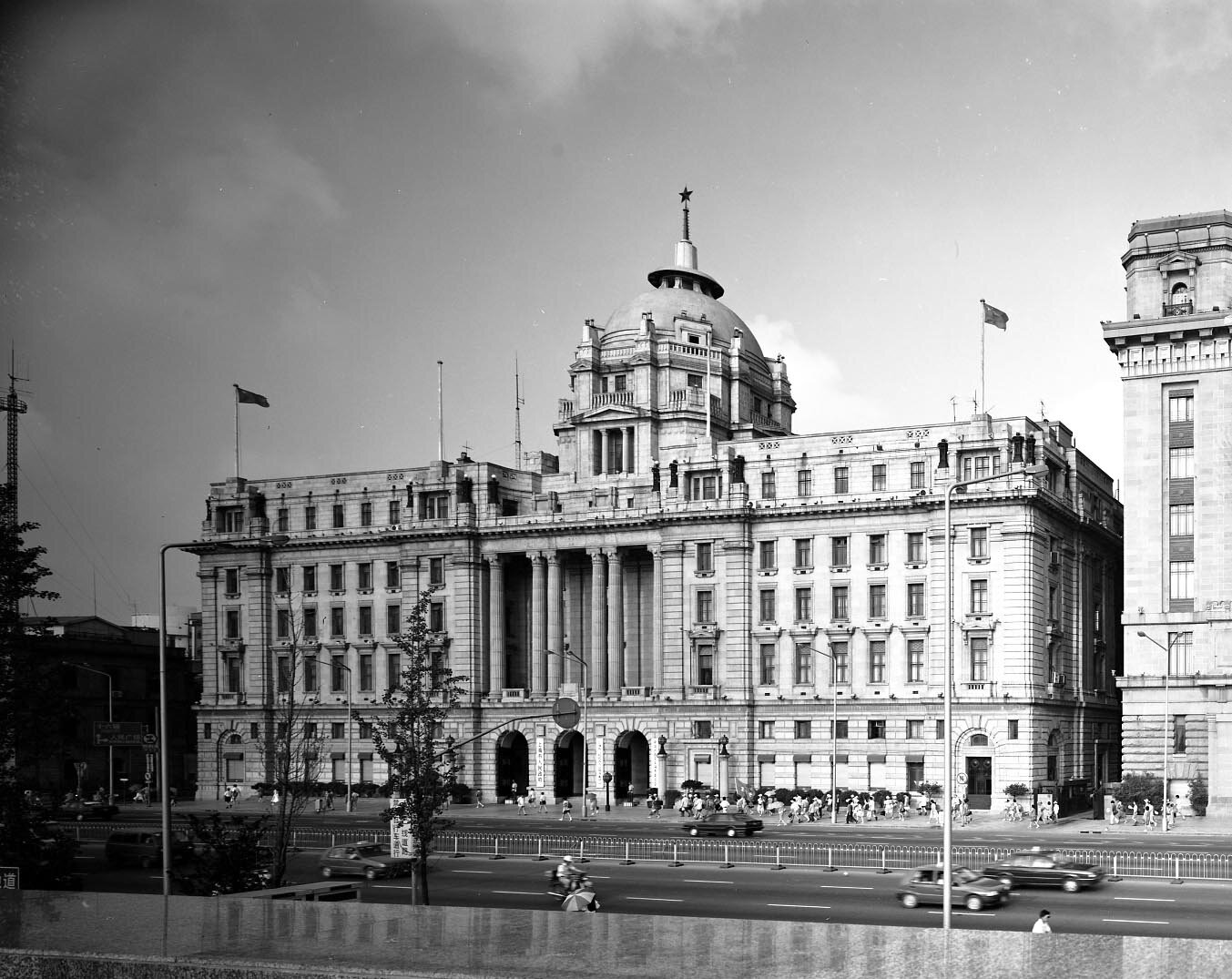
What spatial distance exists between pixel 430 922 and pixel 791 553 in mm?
82400

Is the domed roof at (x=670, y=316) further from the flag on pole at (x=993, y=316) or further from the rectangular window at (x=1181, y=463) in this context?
the rectangular window at (x=1181, y=463)

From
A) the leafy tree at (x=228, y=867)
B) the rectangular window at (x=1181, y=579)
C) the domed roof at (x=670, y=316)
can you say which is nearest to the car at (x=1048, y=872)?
the leafy tree at (x=228, y=867)

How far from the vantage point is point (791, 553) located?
9369 cm

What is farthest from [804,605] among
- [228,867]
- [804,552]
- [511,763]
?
[228,867]

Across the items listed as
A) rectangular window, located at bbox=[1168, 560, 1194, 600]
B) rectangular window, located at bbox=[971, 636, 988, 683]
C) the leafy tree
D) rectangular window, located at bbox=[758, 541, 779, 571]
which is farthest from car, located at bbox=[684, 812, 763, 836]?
the leafy tree

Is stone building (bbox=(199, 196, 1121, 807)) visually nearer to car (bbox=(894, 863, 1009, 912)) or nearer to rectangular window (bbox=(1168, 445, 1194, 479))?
rectangular window (bbox=(1168, 445, 1194, 479))

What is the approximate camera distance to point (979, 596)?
287 ft

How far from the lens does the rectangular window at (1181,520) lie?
263 feet

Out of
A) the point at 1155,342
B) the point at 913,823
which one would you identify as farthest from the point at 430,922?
the point at 1155,342

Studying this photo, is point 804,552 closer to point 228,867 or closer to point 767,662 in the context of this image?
point 767,662

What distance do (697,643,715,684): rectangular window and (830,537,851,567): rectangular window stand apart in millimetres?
10218

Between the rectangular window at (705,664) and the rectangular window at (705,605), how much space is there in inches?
70.4

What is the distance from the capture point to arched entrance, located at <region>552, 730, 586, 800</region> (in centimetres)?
9962

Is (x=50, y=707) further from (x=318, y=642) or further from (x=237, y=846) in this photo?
(x=318, y=642)
